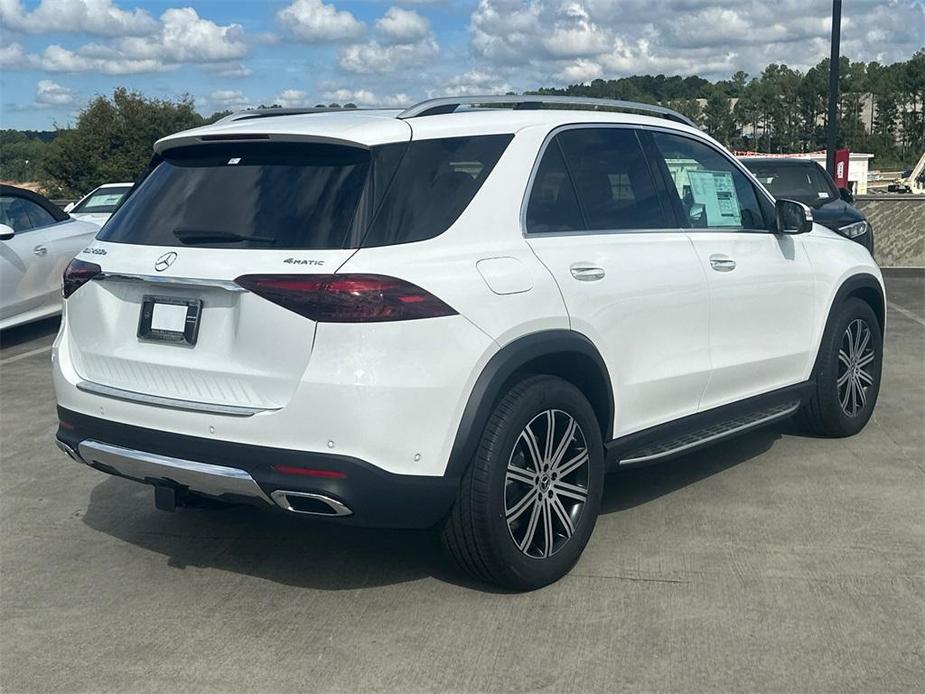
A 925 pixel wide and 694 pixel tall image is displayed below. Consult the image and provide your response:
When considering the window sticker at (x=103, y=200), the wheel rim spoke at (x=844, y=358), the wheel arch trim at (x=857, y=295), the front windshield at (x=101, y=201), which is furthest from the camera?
the window sticker at (x=103, y=200)

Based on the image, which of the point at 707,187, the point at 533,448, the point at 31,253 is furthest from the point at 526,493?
the point at 31,253

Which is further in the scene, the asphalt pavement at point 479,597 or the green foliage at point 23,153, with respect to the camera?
the green foliage at point 23,153

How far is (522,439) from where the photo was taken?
13.2 ft

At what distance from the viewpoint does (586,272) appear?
14.0 ft

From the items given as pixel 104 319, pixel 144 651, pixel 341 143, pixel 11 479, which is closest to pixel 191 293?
pixel 104 319

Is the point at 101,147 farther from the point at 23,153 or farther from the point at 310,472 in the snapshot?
the point at 310,472

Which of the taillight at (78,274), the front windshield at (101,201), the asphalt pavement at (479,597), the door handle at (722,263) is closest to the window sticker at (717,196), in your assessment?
the door handle at (722,263)

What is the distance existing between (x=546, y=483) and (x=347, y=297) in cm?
117

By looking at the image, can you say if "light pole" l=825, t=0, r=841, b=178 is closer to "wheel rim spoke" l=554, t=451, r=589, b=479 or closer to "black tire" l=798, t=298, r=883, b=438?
"black tire" l=798, t=298, r=883, b=438

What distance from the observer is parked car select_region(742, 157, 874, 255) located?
39.0 ft

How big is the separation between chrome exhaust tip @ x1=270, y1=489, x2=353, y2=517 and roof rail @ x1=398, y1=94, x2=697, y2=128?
145 centimetres

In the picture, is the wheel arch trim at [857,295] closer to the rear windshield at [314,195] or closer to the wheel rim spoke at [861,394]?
the wheel rim spoke at [861,394]

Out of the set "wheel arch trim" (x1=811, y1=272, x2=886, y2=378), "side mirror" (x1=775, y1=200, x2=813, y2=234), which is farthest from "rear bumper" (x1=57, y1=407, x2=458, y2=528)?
"wheel arch trim" (x1=811, y1=272, x2=886, y2=378)

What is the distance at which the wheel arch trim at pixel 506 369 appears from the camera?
12.2 feet
